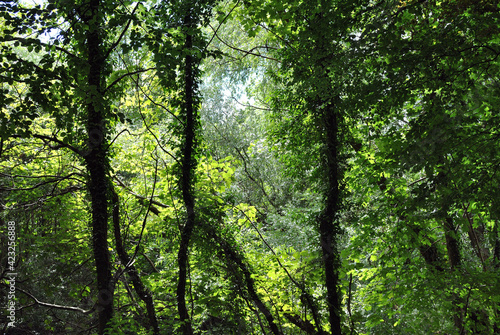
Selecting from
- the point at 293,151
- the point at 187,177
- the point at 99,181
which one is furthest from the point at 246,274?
the point at 99,181

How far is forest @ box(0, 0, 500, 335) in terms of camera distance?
9.86 feet

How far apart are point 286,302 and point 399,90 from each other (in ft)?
9.92

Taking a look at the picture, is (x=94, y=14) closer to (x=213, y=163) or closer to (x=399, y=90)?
(x=213, y=163)

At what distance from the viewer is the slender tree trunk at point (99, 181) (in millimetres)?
3441

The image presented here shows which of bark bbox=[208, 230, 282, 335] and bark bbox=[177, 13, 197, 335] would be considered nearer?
bark bbox=[177, 13, 197, 335]

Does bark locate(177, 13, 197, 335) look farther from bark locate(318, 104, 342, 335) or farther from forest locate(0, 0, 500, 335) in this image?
bark locate(318, 104, 342, 335)

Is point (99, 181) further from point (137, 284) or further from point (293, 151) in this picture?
point (293, 151)

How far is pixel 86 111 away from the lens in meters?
3.71

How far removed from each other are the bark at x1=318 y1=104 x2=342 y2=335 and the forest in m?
0.02

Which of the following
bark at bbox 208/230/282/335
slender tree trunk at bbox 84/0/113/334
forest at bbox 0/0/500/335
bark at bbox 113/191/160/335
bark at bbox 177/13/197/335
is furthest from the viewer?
Answer: bark at bbox 113/191/160/335

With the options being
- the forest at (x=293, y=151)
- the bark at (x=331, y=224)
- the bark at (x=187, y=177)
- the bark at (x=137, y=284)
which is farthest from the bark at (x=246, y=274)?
the bark at (x=137, y=284)

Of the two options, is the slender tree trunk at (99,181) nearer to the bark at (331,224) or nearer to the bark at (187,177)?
the bark at (187,177)

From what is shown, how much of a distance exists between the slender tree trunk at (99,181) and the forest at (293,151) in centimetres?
2

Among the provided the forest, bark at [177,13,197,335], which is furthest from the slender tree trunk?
bark at [177,13,197,335]
